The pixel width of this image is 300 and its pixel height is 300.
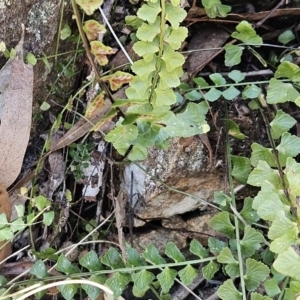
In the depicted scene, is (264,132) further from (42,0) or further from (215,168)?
(42,0)

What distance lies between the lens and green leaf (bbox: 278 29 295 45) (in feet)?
5.09

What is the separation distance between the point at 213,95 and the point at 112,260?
56 centimetres

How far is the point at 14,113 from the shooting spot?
1.56 meters

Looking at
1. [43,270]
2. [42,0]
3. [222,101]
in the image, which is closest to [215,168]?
[222,101]

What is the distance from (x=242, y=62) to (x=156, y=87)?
1.63 ft

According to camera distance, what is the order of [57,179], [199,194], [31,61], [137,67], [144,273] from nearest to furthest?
[137,67] → [144,273] → [31,61] → [199,194] → [57,179]

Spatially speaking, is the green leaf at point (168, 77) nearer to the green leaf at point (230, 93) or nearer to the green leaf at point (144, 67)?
the green leaf at point (144, 67)

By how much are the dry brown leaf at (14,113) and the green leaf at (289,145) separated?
0.77 metres

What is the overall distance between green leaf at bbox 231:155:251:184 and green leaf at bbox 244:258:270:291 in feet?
0.84

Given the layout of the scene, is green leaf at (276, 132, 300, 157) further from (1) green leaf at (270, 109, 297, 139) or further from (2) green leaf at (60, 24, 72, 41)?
(2) green leaf at (60, 24, 72, 41)

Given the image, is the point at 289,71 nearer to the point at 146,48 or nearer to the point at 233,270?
the point at 146,48

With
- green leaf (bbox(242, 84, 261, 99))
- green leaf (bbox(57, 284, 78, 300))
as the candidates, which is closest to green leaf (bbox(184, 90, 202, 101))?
green leaf (bbox(242, 84, 261, 99))

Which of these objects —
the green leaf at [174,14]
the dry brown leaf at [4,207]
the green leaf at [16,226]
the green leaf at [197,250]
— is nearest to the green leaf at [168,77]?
the green leaf at [174,14]

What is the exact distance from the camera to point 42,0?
5.16 ft
